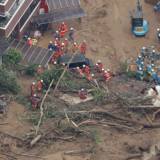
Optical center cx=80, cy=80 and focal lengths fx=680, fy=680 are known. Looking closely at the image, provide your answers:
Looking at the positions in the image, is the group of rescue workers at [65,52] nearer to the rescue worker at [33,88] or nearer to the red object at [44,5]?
the rescue worker at [33,88]

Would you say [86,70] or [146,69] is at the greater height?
[86,70]

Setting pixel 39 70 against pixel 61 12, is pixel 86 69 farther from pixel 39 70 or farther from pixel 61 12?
pixel 61 12

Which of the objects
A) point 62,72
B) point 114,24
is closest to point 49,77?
point 62,72

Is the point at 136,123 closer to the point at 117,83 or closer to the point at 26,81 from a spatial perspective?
the point at 117,83

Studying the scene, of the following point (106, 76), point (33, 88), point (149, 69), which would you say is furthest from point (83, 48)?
point (33, 88)

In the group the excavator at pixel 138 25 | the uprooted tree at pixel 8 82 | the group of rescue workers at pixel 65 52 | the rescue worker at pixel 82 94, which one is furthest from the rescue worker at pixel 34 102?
the excavator at pixel 138 25

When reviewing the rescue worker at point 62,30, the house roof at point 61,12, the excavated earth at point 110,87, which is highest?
the house roof at point 61,12
